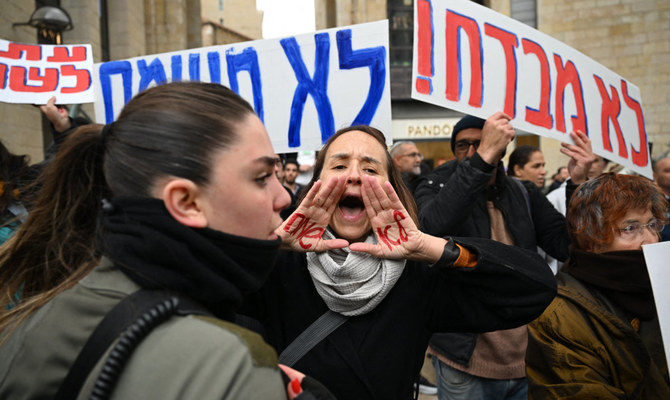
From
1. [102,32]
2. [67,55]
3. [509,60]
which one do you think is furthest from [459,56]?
[102,32]

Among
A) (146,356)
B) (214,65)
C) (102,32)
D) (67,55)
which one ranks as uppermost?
(102,32)

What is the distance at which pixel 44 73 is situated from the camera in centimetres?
394

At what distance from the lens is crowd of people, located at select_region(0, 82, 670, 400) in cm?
85

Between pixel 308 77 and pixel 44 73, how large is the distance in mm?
2176

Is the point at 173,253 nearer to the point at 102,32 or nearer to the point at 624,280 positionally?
the point at 624,280

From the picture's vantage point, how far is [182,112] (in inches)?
40.6

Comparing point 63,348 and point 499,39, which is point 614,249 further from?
point 63,348

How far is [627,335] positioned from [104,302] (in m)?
1.77

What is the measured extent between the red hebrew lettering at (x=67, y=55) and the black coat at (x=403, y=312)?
10.1 ft

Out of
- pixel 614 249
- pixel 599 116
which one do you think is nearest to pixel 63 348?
pixel 614 249

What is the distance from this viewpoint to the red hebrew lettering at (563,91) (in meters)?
3.12

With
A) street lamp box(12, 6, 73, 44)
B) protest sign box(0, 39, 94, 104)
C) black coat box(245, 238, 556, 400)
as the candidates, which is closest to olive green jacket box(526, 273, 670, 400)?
black coat box(245, 238, 556, 400)

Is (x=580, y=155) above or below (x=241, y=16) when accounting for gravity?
below

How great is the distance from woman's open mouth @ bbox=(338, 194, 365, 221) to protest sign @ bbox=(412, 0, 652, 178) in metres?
0.91
